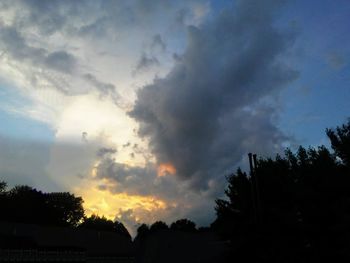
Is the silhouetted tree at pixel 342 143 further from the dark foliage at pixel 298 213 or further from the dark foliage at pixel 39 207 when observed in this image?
the dark foliage at pixel 39 207

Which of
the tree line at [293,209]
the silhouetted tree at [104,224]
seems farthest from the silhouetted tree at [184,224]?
the tree line at [293,209]

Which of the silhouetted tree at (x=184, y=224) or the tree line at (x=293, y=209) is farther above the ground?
the silhouetted tree at (x=184, y=224)

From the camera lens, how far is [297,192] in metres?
38.1

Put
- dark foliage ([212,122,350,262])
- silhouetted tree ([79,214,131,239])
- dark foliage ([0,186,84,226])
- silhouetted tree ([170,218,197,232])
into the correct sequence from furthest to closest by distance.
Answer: silhouetted tree ([170,218,197,232]), silhouetted tree ([79,214,131,239]), dark foliage ([0,186,84,226]), dark foliage ([212,122,350,262])

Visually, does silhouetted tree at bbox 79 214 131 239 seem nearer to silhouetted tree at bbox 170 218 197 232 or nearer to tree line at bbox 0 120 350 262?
silhouetted tree at bbox 170 218 197 232

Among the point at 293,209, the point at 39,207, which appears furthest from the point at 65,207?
the point at 293,209

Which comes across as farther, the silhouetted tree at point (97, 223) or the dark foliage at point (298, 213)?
the silhouetted tree at point (97, 223)

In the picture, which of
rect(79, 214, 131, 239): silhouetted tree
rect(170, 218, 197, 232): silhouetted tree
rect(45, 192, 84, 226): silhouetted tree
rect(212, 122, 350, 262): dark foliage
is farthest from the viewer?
rect(170, 218, 197, 232): silhouetted tree

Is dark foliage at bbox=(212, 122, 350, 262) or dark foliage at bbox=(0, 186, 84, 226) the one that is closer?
dark foliage at bbox=(212, 122, 350, 262)

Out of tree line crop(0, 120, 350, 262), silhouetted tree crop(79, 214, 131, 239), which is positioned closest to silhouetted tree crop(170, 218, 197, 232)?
silhouetted tree crop(79, 214, 131, 239)

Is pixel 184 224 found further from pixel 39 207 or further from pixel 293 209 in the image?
pixel 293 209

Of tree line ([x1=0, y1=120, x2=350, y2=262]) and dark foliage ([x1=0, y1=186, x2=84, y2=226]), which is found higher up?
dark foliage ([x1=0, y1=186, x2=84, y2=226])

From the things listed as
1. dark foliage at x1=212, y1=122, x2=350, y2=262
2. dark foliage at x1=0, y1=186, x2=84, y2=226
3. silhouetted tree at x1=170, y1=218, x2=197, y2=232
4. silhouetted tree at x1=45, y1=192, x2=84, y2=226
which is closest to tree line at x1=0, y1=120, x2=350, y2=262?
dark foliage at x1=212, y1=122, x2=350, y2=262

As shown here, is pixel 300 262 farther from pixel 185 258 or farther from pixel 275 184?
pixel 185 258
